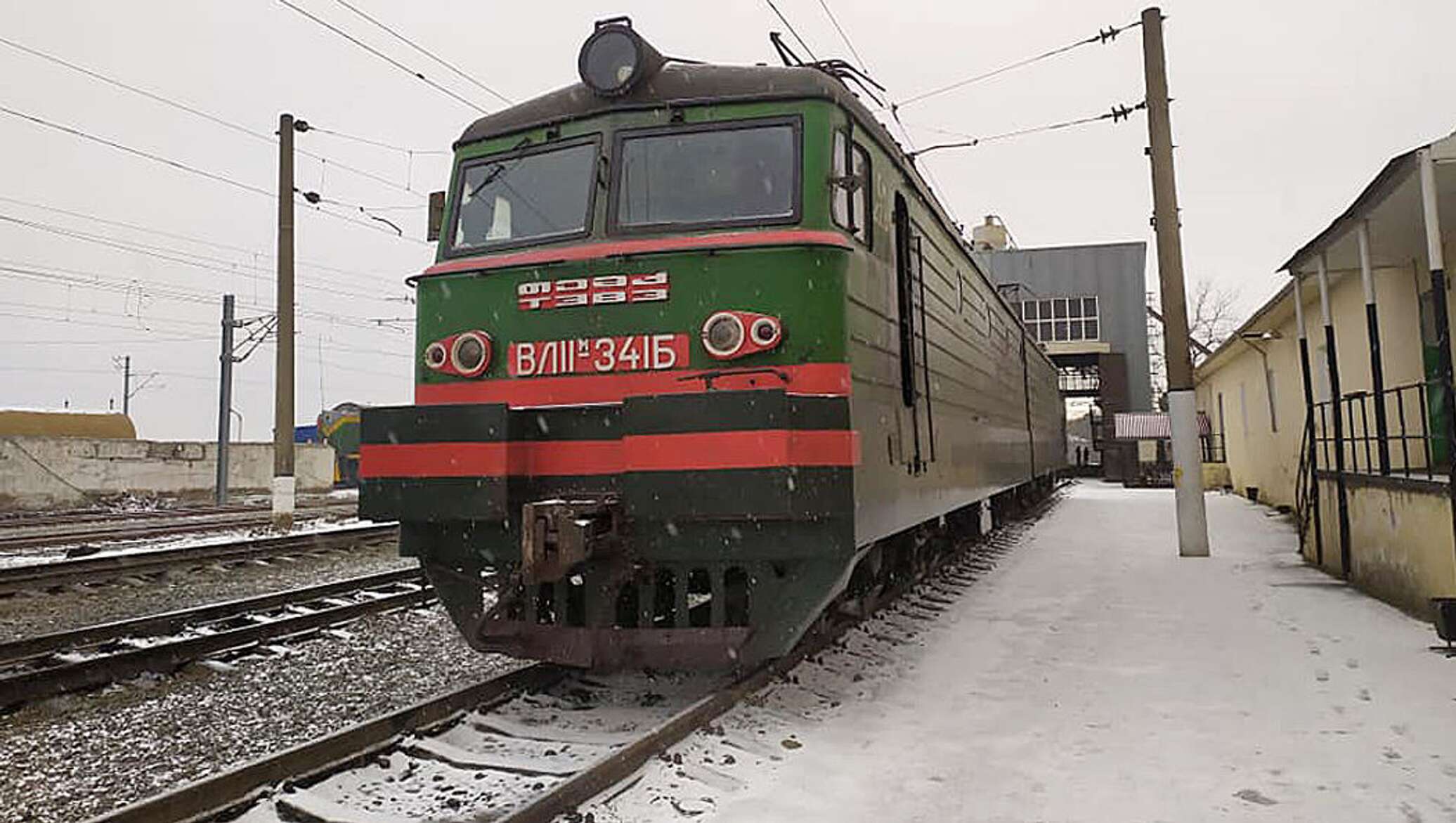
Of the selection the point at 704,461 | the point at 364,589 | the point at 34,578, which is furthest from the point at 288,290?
the point at 704,461

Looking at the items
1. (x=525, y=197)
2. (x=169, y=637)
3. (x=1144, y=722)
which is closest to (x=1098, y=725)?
(x=1144, y=722)

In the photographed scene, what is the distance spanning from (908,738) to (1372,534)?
5.91m

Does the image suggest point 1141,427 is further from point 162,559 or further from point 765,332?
point 765,332

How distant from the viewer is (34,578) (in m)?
9.55

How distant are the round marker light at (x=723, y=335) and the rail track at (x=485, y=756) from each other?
5.16 feet

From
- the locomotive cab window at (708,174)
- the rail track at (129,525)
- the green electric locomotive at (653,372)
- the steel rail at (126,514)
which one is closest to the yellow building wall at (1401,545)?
the green electric locomotive at (653,372)

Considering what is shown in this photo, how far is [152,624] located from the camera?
6.94 meters

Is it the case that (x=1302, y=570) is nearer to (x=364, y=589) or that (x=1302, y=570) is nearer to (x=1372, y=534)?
(x=1372, y=534)

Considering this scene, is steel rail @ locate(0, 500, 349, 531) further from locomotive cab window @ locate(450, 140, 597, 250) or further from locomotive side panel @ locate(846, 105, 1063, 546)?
locomotive side panel @ locate(846, 105, 1063, 546)

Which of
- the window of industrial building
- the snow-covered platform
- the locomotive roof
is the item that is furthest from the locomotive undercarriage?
the window of industrial building

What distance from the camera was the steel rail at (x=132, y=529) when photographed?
14.4 m

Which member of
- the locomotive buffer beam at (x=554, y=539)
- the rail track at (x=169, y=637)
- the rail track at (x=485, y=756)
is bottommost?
the rail track at (x=485, y=756)

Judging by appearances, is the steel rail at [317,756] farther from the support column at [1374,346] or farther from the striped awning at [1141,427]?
the striped awning at [1141,427]

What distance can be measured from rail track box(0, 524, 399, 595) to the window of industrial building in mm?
25273
